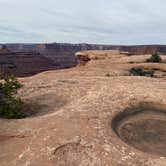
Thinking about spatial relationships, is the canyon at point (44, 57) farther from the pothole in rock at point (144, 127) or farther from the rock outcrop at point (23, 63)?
the pothole in rock at point (144, 127)

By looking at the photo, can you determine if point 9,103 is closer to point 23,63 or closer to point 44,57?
point 23,63

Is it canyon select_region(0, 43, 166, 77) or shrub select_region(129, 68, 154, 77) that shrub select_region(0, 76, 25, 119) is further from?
canyon select_region(0, 43, 166, 77)

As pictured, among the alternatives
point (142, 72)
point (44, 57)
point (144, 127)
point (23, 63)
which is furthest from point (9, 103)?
point (44, 57)

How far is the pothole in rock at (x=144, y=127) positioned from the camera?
8.63m

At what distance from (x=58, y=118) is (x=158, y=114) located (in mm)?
3396

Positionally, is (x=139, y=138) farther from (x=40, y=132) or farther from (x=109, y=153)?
(x=40, y=132)

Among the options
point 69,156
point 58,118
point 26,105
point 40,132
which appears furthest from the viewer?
point 26,105

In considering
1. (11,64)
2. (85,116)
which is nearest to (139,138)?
(85,116)

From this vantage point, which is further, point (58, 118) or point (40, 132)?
point (58, 118)

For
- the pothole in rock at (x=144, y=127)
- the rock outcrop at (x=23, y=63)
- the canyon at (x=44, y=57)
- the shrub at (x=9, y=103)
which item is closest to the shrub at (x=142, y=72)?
the pothole in rock at (x=144, y=127)

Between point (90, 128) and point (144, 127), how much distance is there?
188 centimetres

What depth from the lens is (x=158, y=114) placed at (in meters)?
10.7

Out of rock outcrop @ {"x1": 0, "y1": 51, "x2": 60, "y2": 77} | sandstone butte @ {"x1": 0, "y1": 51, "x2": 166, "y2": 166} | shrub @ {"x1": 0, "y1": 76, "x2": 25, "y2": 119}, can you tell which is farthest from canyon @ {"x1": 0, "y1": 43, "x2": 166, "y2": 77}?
shrub @ {"x1": 0, "y1": 76, "x2": 25, "y2": 119}

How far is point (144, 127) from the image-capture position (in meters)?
Result: 9.65
